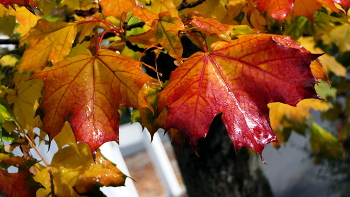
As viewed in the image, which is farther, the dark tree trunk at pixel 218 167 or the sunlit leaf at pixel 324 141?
the sunlit leaf at pixel 324 141

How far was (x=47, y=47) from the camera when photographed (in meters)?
0.85

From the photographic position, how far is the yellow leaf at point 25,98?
94 cm

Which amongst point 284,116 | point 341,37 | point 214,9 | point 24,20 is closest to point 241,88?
point 214,9

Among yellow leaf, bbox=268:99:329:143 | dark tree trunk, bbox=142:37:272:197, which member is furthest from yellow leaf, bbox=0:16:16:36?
yellow leaf, bbox=268:99:329:143

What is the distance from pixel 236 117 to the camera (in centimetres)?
69

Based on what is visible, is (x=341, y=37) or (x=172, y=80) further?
(x=341, y=37)

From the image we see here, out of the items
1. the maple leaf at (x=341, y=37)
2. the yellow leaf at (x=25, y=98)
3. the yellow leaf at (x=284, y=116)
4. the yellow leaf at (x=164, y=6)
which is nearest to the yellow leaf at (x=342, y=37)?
the maple leaf at (x=341, y=37)

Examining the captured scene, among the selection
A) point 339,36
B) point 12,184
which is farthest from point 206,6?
point 339,36

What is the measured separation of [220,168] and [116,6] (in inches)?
48.8

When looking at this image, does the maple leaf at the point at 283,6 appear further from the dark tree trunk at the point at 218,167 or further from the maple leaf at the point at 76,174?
the dark tree trunk at the point at 218,167

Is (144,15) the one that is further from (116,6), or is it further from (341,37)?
(341,37)

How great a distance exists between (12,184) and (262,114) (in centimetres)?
48

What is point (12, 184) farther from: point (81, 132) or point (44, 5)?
point (44, 5)

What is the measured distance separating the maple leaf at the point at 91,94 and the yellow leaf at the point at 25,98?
0.20 metres
